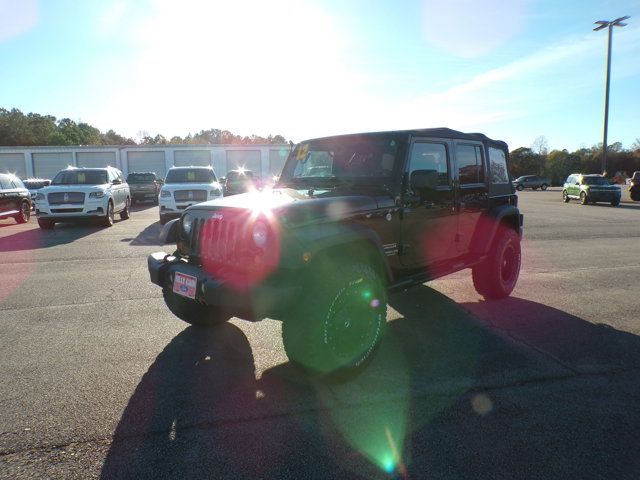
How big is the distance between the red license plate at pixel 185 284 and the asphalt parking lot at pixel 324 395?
668 millimetres

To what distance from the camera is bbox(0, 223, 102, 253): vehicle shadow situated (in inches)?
392

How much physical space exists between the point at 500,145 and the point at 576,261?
383cm

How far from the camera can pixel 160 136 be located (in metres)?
93.4

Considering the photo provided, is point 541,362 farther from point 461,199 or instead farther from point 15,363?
point 15,363

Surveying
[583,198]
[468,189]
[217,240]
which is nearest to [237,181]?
[468,189]

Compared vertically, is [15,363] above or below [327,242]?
below

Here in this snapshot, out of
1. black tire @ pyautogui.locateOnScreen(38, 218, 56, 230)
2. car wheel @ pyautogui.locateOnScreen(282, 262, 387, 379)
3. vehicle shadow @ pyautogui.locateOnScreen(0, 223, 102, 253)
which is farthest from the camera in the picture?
black tire @ pyautogui.locateOnScreen(38, 218, 56, 230)

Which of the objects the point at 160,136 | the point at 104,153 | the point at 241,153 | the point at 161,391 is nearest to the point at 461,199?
the point at 161,391

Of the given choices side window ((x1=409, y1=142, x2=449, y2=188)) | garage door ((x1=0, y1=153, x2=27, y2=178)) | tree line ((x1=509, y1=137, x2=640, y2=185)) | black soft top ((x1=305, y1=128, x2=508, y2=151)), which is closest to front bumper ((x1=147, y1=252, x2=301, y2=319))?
side window ((x1=409, y1=142, x2=449, y2=188))

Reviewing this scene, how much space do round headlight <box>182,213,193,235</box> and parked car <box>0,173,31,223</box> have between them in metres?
12.7

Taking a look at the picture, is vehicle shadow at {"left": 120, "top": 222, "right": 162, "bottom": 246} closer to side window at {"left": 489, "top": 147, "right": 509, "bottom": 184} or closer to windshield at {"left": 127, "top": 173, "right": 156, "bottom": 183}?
side window at {"left": 489, "top": 147, "right": 509, "bottom": 184}

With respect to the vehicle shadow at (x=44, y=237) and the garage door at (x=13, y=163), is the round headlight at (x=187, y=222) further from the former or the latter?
the garage door at (x=13, y=163)

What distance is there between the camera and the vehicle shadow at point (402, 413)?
238cm

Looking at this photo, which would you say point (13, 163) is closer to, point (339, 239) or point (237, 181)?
point (237, 181)
